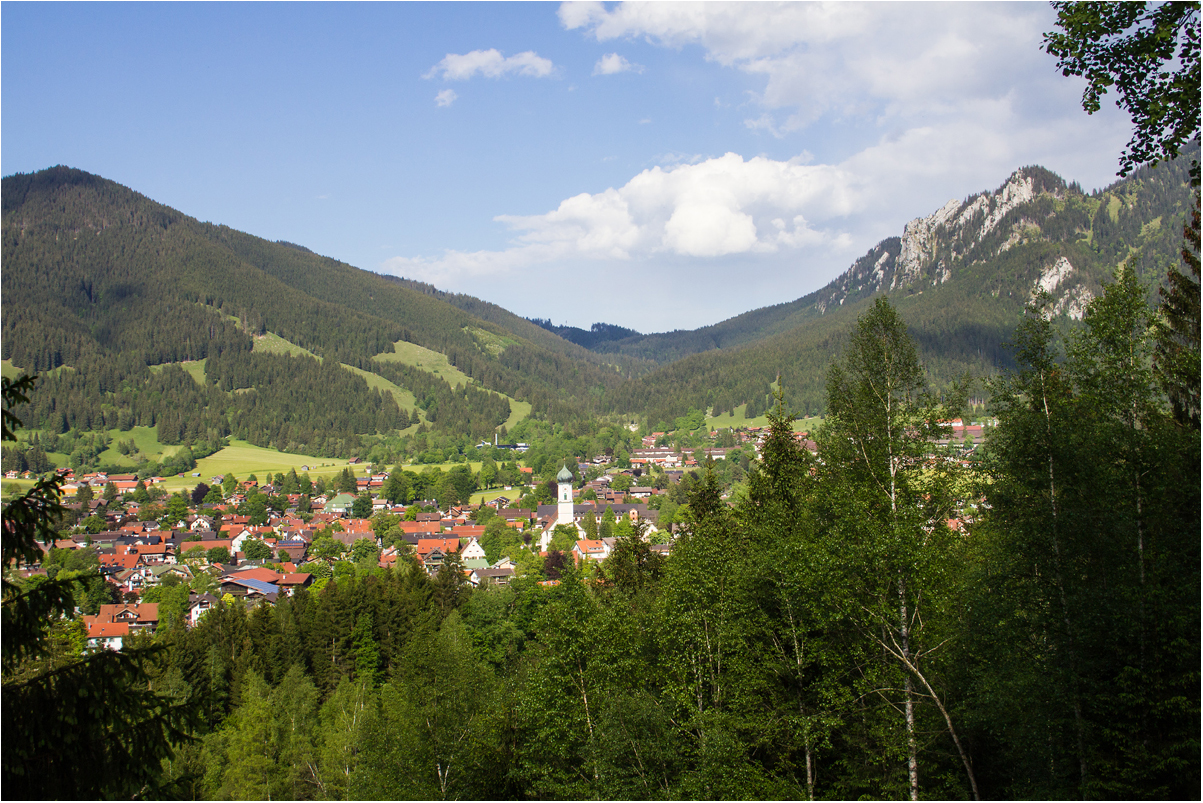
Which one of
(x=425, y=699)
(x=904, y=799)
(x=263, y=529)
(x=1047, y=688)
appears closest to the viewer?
(x=1047, y=688)

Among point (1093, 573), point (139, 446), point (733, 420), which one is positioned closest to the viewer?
point (1093, 573)

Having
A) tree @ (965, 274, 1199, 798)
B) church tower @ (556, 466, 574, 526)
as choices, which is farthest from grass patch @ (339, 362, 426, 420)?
tree @ (965, 274, 1199, 798)

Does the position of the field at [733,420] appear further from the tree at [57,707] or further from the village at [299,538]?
the tree at [57,707]

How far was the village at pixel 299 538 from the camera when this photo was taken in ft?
164

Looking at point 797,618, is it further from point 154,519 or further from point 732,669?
point 154,519

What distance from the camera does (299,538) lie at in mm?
76875

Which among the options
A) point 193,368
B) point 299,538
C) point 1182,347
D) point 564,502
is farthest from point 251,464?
point 1182,347

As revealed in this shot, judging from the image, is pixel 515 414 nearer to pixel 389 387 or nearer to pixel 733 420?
pixel 389 387

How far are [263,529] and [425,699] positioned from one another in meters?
72.5

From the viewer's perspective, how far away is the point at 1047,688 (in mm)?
9828

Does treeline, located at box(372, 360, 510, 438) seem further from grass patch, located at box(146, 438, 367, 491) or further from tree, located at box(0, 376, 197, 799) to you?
tree, located at box(0, 376, 197, 799)

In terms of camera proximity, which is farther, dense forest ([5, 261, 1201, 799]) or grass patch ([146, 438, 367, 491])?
grass patch ([146, 438, 367, 491])

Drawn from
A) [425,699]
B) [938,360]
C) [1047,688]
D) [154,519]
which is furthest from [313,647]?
[938,360]

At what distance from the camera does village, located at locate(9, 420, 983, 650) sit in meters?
50.0
